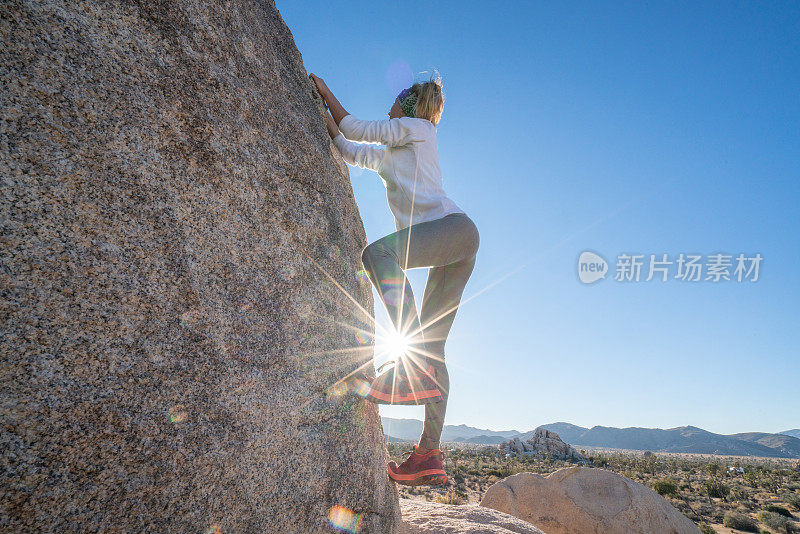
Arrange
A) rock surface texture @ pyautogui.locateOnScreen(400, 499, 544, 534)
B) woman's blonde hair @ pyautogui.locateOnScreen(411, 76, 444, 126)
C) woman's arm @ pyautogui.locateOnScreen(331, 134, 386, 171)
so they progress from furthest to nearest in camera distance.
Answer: rock surface texture @ pyautogui.locateOnScreen(400, 499, 544, 534) < woman's arm @ pyautogui.locateOnScreen(331, 134, 386, 171) < woman's blonde hair @ pyautogui.locateOnScreen(411, 76, 444, 126)

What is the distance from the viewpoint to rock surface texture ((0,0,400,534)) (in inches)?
59.9

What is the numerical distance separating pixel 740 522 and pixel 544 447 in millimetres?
30020

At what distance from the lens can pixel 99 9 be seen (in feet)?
6.53

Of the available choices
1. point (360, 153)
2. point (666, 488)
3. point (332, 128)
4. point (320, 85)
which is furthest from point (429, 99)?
point (666, 488)

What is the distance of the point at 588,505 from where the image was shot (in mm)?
8422

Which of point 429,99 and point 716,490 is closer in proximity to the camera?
point 429,99

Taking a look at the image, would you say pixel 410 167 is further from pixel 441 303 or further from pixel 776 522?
pixel 776 522

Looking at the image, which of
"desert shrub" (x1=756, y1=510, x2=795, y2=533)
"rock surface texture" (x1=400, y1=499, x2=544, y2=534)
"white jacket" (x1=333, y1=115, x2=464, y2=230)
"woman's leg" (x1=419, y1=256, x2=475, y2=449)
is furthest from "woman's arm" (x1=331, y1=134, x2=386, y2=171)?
"desert shrub" (x1=756, y1=510, x2=795, y2=533)

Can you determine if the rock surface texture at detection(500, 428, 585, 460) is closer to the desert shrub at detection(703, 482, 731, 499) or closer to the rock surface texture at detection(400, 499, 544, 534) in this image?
the desert shrub at detection(703, 482, 731, 499)

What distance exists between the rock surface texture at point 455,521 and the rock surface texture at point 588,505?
468 cm

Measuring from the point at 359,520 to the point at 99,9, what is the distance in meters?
3.13

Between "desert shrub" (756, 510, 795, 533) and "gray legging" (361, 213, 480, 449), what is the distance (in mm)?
20354

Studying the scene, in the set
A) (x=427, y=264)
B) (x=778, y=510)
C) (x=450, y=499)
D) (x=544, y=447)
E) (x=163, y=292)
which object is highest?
(x=427, y=264)

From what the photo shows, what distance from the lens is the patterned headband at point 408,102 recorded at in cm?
302
